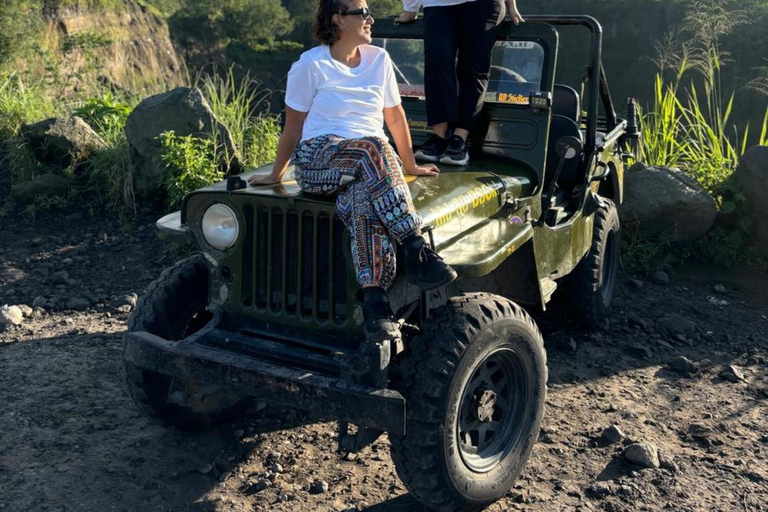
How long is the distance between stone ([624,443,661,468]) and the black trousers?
6.11 ft

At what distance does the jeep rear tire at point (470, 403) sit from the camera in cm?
329

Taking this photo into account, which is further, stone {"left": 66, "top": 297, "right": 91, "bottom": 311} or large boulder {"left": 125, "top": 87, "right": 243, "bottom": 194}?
large boulder {"left": 125, "top": 87, "right": 243, "bottom": 194}

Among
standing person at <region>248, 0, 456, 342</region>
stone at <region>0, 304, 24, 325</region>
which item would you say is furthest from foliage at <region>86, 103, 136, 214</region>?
standing person at <region>248, 0, 456, 342</region>

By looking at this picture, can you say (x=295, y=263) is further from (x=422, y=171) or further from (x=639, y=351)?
(x=639, y=351)

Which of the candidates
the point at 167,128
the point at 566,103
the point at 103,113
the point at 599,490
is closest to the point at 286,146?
the point at 599,490

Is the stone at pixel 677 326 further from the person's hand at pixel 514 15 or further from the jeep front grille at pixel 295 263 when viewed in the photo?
the jeep front grille at pixel 295 263

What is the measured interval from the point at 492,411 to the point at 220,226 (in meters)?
1.43

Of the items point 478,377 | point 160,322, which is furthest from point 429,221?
point 160,322

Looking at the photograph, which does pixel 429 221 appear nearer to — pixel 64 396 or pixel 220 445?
pixel 220 445

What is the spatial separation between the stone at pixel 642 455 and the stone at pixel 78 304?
364cm

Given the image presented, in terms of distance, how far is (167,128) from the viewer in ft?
23.0

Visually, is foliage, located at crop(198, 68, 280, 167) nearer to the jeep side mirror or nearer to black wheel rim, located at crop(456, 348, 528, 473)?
the jeep side mirror

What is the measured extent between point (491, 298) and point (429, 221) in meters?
0.42

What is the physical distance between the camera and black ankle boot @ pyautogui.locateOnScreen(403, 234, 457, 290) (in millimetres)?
3340
